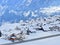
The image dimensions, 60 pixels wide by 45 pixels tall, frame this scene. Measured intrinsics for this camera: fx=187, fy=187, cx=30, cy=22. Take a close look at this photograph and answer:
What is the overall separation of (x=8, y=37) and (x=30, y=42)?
1.40ft

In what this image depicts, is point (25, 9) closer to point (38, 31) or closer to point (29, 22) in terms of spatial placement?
point (29, 22)

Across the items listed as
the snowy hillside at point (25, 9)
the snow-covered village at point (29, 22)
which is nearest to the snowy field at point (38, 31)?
the snow-covered village at point (29, 22)

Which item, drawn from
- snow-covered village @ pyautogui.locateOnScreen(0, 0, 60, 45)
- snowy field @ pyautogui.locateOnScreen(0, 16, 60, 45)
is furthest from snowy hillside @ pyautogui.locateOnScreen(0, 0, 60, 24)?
snowy field @ pyautogui.locateOnScreen(0, 16, 60, 45)

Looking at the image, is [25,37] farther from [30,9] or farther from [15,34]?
[30,9]

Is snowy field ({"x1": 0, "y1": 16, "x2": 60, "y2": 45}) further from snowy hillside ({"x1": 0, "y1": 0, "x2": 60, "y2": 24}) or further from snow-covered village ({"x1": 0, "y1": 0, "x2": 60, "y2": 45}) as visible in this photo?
snowy hillside ({"x1": 0, "y1": 0, "x2": 60, "y2": 24})

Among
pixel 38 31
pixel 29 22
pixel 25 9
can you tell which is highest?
pixel 25 9

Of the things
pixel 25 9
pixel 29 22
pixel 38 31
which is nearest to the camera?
pixel 38 31

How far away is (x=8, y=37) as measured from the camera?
350 cm

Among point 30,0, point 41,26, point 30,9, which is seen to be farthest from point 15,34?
point 30,0

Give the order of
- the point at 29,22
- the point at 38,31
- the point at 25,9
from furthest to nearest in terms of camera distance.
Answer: the point at 25,9
the point at 29,22
the point at 38,31

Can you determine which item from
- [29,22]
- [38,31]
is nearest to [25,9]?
[29,22]

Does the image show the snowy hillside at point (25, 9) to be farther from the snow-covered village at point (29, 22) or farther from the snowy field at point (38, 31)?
the snowy field at point (38, 31)

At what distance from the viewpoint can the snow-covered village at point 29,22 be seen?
3500 millimetres

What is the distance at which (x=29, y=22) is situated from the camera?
4.88 metres
